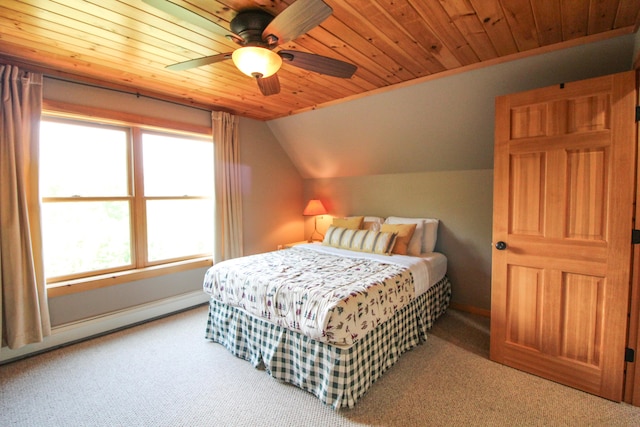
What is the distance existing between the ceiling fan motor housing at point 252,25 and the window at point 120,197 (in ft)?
6.80

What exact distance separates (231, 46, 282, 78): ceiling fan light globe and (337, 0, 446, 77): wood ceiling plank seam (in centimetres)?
48

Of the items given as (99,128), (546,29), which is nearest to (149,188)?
(99,128)

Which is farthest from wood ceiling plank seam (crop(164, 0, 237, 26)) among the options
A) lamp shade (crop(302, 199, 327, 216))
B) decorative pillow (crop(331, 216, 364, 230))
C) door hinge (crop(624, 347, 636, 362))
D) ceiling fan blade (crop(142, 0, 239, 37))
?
door hinge (crop(624, 347, 636, 362))

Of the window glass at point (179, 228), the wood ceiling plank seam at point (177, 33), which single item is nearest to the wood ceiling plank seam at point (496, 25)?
the wood ceiling plank seam at point (177, 33)

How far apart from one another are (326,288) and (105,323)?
2.41 m

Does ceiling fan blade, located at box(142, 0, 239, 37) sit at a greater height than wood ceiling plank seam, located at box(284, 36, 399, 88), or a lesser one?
lesser

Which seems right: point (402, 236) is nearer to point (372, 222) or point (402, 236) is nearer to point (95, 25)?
point (372, 222)

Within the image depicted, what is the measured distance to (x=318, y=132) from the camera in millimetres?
4016

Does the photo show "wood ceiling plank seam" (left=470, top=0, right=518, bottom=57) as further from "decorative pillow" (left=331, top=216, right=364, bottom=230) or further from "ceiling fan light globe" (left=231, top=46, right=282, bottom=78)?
"decorative pillow" (left=331, top=216, right=364, bottom=230)

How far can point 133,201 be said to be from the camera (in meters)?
3.24

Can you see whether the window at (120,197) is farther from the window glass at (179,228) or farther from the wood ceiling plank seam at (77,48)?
the wood ceiling plank seam at (77,48)

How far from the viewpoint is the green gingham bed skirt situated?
1901 millimetres

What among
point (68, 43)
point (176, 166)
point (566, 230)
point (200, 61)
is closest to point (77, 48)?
point (68, 43)

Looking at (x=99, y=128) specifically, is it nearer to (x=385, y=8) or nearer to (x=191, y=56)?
(x=191, y=56)
